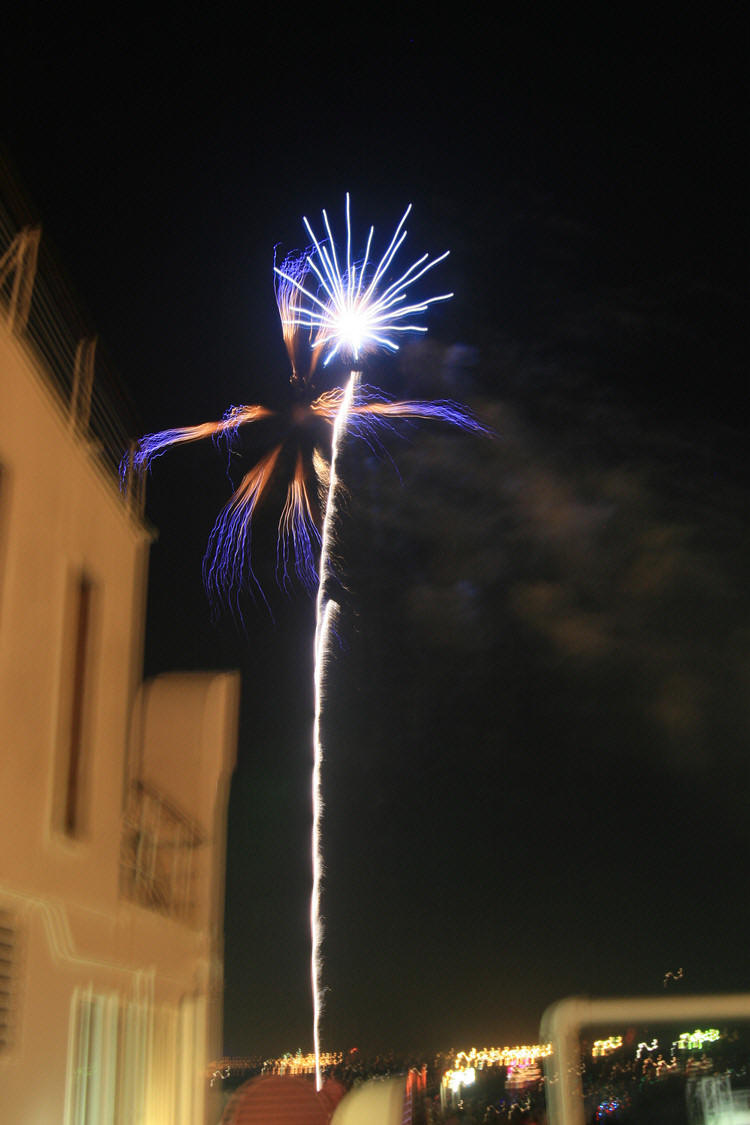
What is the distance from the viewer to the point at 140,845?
330 inches

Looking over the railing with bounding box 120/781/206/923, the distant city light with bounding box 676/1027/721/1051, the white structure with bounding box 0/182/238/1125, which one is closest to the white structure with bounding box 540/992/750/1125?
the distant city light with bounding box 676/1027/721/1051

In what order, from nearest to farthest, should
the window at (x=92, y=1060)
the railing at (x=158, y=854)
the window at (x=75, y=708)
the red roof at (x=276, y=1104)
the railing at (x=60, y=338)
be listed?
1. the red roof at (x=276, y=1104)
2. the railing at (x=60, y=338)
3. the window at (x=92, y=1060)
4. the window at (x=75, y=708)
5. the railing at (x=158, y=854)

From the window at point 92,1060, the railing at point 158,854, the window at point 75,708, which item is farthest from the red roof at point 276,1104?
the railing at point 158,854

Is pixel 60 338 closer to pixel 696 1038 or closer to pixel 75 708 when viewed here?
pixel 75 708

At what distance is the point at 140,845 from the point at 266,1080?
12.1 ft

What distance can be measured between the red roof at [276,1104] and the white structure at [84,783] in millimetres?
1471

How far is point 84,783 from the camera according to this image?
23.9 ft

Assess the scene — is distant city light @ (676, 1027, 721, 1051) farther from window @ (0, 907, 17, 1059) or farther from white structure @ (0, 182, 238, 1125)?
Answer: window @ (0, 907, 17, 1059)

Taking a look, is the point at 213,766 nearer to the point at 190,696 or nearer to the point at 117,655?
the point at 190,696

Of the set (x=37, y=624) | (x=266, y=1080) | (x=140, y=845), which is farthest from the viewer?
(x=140, y=845)

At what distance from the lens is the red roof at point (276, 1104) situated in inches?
189

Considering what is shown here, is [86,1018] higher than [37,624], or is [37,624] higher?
[37,624]

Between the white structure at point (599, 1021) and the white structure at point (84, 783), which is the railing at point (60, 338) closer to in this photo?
the white structure at point (84, 783)

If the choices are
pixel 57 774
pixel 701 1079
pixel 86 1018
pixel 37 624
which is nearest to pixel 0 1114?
pixel 86 1018
